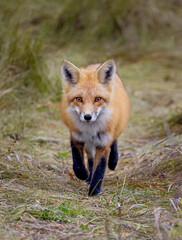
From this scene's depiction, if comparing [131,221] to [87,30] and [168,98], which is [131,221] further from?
[87,30]

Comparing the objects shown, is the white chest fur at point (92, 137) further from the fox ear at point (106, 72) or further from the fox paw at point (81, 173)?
the fox ear at point (106, 72)

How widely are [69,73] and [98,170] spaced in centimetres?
118

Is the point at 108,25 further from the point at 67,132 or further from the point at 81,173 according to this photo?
the point at 81,173

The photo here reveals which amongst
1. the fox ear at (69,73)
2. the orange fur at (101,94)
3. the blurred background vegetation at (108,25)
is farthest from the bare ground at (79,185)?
the blurred background vegetation at (108,25)

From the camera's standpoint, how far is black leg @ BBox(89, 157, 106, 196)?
4.64 metres

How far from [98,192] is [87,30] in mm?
8304

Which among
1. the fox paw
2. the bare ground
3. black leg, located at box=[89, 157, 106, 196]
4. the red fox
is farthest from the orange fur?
the bare ground

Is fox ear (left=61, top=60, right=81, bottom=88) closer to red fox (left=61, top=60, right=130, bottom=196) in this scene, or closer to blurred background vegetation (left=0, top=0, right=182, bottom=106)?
red fox (left=61, top=60, right=130, bottom=196)

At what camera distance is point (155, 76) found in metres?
11.2

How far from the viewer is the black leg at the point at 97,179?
15.2ft

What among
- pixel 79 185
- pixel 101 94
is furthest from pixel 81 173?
pixel 101 94

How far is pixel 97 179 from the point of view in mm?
4719

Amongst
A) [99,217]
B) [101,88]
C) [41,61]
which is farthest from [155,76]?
[99,217]

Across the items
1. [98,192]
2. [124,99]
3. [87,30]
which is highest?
[87,30]
